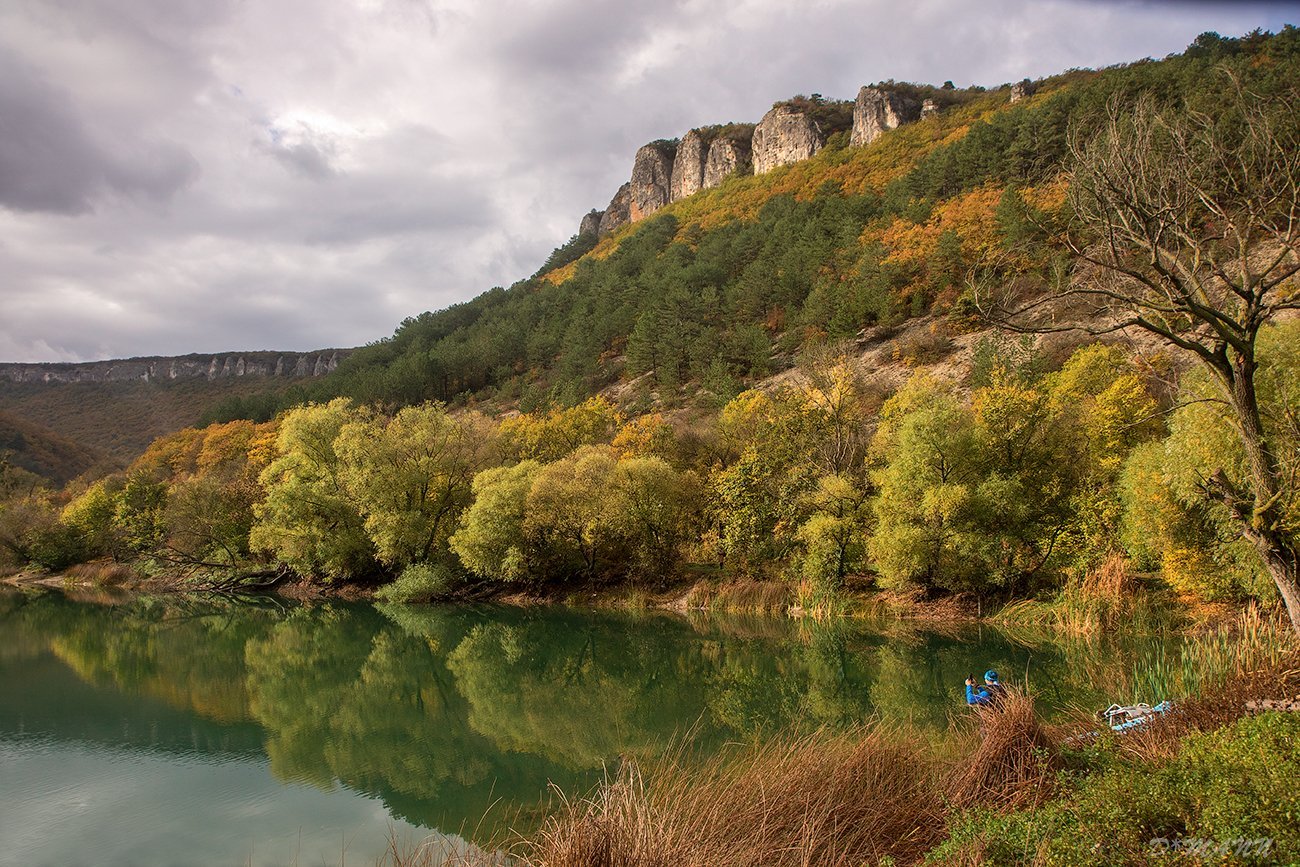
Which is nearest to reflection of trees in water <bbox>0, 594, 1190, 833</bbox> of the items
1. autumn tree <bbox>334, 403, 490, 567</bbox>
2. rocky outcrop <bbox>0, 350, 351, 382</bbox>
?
autumn tree <bbox>334, 403, 490, 567</bbox>

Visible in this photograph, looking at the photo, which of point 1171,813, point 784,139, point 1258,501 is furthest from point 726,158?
point 1171,813

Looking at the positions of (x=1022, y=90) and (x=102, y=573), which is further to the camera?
(x=1022, y=90)

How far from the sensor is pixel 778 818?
789cm

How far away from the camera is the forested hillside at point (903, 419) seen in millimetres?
11109

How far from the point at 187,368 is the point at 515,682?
184573 mm

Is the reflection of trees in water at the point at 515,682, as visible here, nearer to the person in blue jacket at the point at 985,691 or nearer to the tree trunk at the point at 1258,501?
the person in blue jacket at the point at 985,691

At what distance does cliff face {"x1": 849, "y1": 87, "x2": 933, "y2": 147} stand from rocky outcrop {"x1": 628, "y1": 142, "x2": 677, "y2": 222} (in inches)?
1867

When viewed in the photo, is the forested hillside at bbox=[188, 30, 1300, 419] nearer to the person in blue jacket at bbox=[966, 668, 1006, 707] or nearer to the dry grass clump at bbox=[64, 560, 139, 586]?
the dry grass clump at bbox=[64, 560, 139, 586]

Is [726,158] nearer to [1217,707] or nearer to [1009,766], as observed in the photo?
[1217,707]

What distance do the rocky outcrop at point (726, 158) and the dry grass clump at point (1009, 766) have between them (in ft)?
460

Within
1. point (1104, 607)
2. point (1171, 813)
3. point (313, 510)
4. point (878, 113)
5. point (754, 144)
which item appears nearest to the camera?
point (1171, 813)

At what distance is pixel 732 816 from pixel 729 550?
28293 mm

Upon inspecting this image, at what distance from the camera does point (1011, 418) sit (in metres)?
30.3

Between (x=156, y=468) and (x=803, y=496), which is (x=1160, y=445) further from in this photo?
(x=156, y=468)
